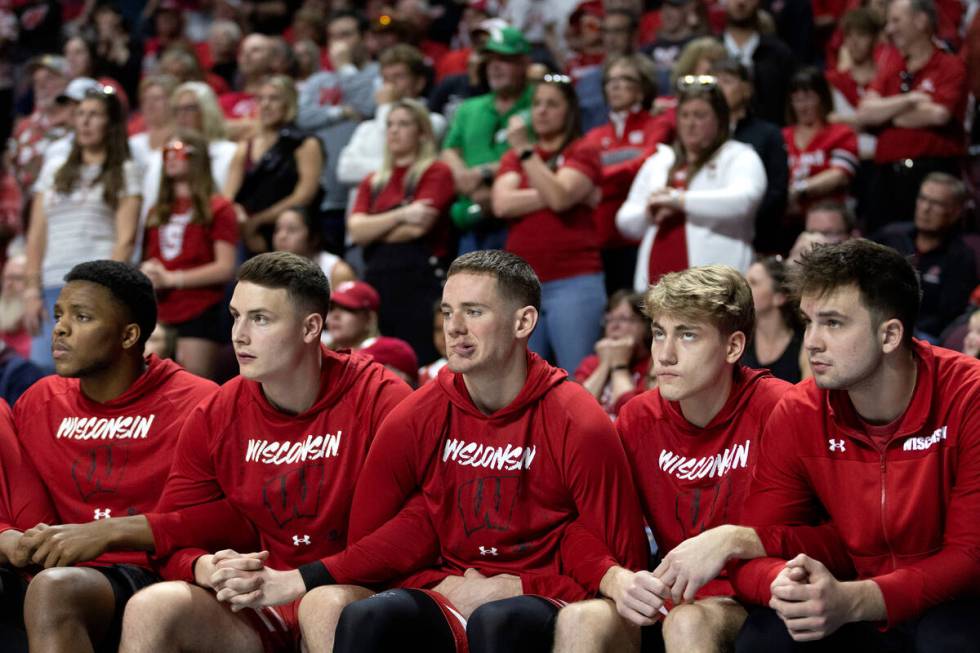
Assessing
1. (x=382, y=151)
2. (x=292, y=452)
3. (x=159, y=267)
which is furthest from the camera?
(x=382, y=151)

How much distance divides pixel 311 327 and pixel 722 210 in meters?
2.59

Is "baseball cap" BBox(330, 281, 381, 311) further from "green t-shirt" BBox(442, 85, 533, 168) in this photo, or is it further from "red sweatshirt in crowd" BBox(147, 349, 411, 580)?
"red sweatshirt in crowd" BBox(147, 349, 411, 580)

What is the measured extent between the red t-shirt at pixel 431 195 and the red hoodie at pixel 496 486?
3054mm

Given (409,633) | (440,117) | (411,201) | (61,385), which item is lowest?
(409,633)

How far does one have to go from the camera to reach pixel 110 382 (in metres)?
4.28

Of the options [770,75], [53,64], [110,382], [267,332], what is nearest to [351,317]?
[110,382]

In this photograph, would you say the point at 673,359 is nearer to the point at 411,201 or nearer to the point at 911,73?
the point at 411,201

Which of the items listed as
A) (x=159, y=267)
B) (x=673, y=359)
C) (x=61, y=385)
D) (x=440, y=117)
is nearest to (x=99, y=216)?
(x=159, y=267)

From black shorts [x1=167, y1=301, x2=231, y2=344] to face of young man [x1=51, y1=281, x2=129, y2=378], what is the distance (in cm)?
246

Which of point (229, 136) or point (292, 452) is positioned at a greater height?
point (229, 136)

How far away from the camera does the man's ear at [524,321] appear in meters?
3.82

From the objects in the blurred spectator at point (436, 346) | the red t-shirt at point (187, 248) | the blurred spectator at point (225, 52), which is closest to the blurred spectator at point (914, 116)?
the blurred spectator at point (436, 346)

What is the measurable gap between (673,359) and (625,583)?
2.14 ft

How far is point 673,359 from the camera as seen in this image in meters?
3.66
